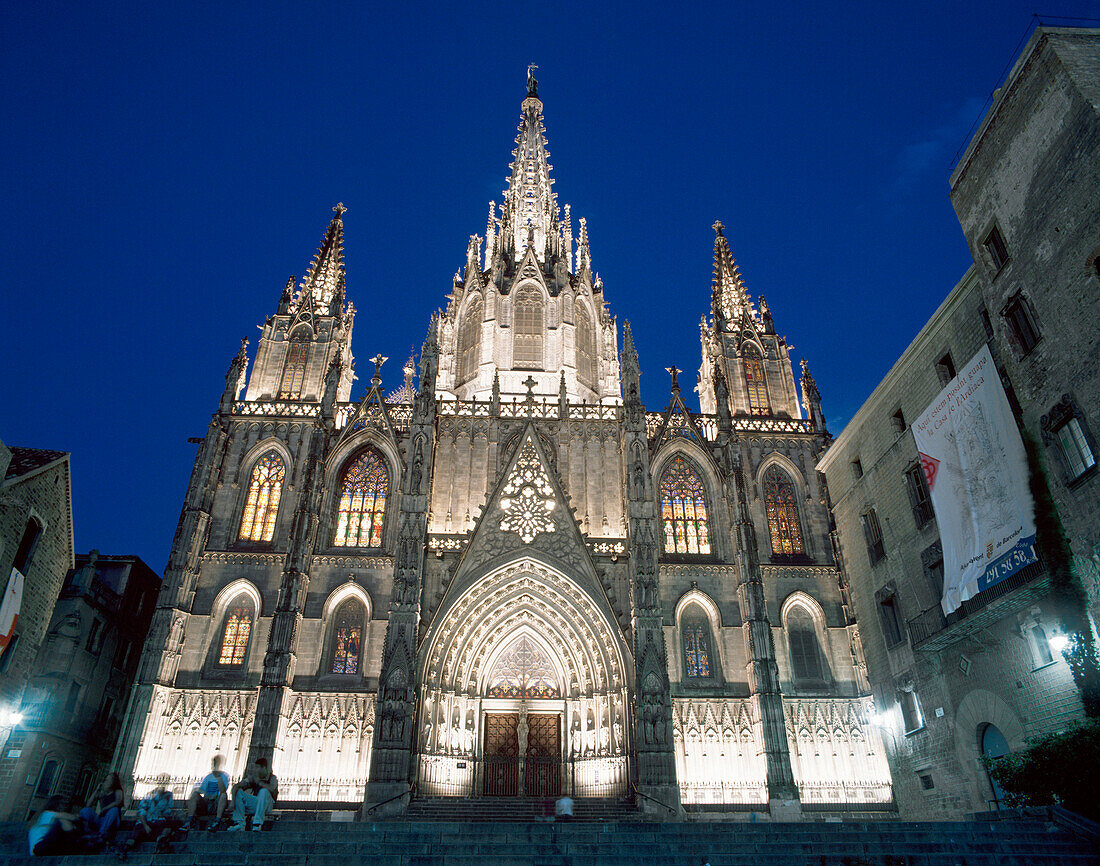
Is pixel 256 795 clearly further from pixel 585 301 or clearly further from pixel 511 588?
pixel 585 301

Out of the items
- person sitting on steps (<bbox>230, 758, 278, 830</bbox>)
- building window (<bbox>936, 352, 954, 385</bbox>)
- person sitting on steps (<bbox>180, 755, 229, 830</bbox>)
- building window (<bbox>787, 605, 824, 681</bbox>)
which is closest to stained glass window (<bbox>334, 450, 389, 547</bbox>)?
person sitting on steps (<bbox>180, 755, 229, 830</bbox>)

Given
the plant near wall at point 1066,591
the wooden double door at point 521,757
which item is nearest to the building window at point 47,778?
the wooden double door at point 521,757

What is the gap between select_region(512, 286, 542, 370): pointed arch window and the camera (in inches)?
1398

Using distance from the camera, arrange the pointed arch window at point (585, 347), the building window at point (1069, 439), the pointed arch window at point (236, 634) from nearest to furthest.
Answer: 1. the building window at point (1069, 439)
2. the pointed arch window at point (236, 634)
3. the pointed arch window at point (585, 347)

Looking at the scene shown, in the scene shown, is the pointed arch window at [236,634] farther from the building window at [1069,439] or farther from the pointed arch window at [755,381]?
the building window at [1069,439]

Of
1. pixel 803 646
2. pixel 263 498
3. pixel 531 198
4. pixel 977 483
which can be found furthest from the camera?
pixel 531 198

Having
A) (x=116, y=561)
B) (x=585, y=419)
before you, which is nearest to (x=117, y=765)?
(x=116, y=561)

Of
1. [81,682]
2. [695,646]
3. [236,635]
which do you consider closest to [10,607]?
[81,682]

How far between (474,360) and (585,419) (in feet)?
24.5

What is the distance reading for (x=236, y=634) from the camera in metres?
27.0

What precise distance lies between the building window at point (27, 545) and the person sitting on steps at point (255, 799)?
1357 cm

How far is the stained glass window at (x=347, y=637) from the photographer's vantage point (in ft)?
87.1

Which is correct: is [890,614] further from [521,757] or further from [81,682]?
[81,682]

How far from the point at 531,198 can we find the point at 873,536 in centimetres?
2898
